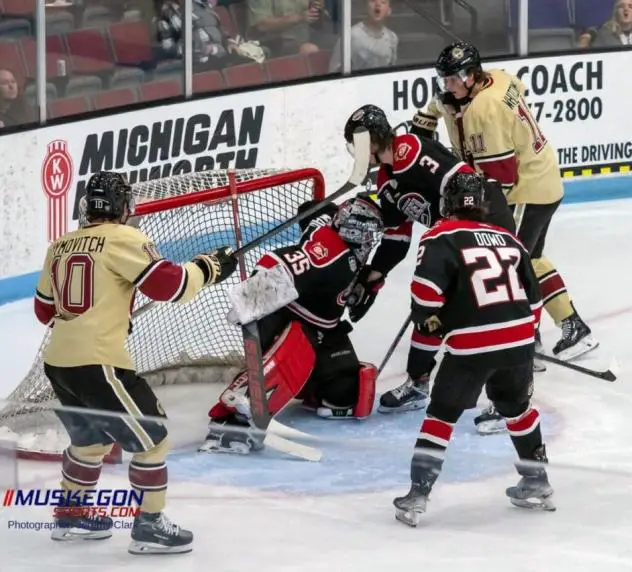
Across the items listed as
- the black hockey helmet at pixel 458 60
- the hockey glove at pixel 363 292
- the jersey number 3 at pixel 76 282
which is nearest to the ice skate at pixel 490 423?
the hockey glove at pixel 363 292

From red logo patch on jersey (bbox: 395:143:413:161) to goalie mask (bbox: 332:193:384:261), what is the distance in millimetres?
183

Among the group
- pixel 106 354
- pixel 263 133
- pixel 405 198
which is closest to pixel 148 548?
pixel 106 354

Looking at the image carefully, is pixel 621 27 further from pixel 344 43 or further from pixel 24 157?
pixel 24 157

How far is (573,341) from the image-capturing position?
546 cm

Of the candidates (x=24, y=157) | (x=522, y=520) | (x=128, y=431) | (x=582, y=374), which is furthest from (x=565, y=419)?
(x=24, y=157)

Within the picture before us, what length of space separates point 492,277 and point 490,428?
0.93m

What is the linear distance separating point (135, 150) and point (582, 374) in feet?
Answer: 6.99

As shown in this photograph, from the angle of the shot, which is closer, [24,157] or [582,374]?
[582,374]

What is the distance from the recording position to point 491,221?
4816 mm

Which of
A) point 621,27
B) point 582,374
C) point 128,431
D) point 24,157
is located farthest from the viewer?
point 621,27

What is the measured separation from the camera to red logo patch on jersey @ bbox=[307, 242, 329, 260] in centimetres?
469

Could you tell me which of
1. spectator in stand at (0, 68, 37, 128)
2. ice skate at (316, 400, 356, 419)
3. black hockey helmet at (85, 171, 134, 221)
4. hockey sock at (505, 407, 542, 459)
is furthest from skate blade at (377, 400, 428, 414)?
spectator in stand at (0, 68, 37, 128)

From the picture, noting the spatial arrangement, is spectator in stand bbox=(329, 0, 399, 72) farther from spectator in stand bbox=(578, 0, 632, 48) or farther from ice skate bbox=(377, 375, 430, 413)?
ice skate bbox=(377, 375, 430, 413)

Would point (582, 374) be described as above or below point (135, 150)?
below
